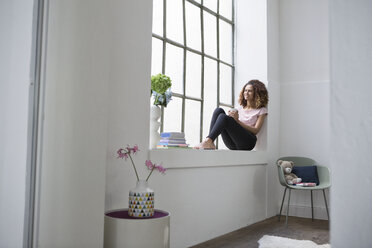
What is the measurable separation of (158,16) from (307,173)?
246cm

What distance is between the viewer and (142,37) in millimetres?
2365

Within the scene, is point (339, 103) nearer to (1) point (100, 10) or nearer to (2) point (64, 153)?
(2) point (64, 153)

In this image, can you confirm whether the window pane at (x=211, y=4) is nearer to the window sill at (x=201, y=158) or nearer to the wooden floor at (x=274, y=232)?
the window sill at (x=201, y=158)

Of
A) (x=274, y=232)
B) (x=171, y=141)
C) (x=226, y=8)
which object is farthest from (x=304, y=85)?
Result: (x=171, y=141)

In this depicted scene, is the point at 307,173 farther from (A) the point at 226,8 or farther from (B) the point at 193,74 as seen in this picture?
(A) the point at 226,8

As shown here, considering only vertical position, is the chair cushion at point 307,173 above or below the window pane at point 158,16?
below

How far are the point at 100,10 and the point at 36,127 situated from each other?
68 centimetres

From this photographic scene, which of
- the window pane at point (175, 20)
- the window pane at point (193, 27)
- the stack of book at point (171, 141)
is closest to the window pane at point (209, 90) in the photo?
the window pane at point (193, 27)

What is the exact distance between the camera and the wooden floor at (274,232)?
2.98m

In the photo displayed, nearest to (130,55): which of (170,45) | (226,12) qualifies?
(170,45)

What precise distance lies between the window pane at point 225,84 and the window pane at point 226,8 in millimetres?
708

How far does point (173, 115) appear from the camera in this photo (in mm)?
3576

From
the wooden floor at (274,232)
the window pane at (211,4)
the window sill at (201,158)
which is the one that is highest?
the window pane at (211,4)

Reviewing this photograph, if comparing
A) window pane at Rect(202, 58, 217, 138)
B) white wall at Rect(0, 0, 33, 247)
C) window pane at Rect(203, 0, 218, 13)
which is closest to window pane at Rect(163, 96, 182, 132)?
window pane at Rect(202, 58, 217, 138)
